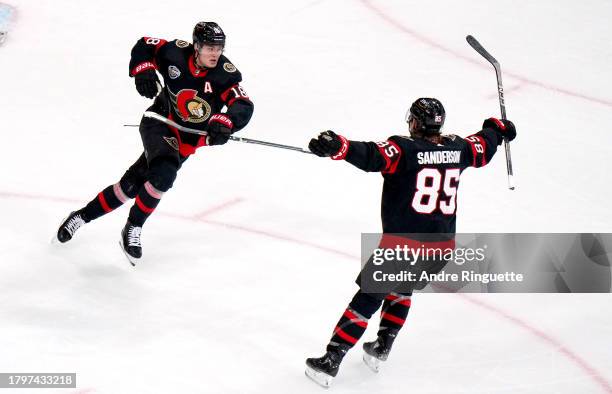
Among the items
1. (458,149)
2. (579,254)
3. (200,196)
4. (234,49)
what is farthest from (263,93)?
(458,149)

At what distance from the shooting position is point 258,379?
14.5 feet

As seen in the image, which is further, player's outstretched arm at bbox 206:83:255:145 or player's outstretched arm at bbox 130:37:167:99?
player's outstretched arm at bbox 130:37:167:99

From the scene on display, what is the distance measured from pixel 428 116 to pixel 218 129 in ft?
3.55

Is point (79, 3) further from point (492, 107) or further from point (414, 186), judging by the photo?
point (414, 186)

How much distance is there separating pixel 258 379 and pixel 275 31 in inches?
164

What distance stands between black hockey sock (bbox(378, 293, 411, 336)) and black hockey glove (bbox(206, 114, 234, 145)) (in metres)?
1.12

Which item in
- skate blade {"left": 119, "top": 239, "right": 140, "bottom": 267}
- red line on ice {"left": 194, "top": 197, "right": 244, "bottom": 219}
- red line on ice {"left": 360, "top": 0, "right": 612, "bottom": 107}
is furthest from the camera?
red line on ice {"left": 360, "top": 0, "right": 612, "bottom": 107}

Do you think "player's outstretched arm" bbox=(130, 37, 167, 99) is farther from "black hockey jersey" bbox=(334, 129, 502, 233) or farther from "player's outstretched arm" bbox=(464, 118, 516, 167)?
"player's outstretched arm" bbox=(464, 118, 516, 167)

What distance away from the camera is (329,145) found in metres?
4.06

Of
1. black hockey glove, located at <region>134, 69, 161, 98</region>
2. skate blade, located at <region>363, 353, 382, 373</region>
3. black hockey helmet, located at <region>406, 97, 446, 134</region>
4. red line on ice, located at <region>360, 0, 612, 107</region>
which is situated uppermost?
red line on ice, located at <region>360, 0, 612, 107</region>

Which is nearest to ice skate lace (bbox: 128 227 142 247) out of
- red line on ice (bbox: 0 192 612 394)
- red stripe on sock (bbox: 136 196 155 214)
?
red stripe on sock (bbox: 136 196 155 214)

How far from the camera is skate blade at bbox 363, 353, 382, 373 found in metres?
4.60

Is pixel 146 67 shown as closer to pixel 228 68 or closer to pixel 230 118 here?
pixel 228 68

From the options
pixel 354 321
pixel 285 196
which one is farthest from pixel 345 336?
pixel 285 196
